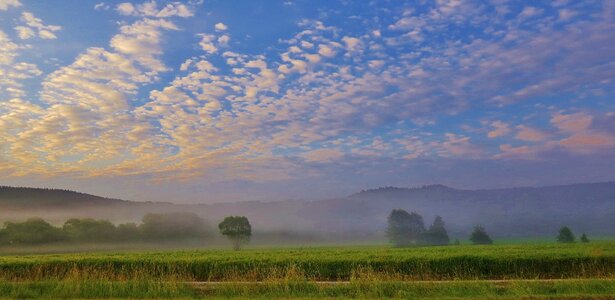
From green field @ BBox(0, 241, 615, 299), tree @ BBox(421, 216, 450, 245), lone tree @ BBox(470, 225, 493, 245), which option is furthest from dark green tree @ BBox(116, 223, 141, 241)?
green field @ BBox(0, 241, 615, 299)

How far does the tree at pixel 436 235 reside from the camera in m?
117

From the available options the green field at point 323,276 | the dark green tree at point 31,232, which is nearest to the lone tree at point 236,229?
the dark green tree at point 31,232

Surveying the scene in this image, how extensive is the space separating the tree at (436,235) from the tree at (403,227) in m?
1.58

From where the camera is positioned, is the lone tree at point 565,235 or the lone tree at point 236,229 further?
the lone tree at point 236,229

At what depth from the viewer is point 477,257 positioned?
34188mm

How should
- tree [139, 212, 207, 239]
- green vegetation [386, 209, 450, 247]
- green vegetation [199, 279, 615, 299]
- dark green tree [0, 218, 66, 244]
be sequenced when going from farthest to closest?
tree [139, 212, 207, 239], green vegetation [386, 209, 450, 247], dark green tree [0, 218, 66, 244], green vegetation [199, 279, 615, 299]

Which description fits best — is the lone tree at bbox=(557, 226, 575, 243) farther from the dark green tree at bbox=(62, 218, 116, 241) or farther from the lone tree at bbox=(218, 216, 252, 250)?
the dark green tree at bbox=(62, 218, 116, 241)

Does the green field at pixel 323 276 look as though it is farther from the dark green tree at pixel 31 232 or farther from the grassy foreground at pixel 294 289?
the dark green tree at pixel 31 232

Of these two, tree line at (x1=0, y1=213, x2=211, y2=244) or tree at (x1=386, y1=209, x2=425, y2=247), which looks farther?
tree at (x1=386, y1=209, x2=425, y2=247)

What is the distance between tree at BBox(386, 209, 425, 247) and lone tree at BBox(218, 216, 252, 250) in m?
31.6

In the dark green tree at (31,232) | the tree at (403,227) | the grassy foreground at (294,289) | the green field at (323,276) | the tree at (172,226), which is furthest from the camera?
the tree at (172,226)

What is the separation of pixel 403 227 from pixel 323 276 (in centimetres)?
8883

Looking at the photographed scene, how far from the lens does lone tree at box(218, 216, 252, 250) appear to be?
107 metres

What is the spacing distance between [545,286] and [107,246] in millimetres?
98138
